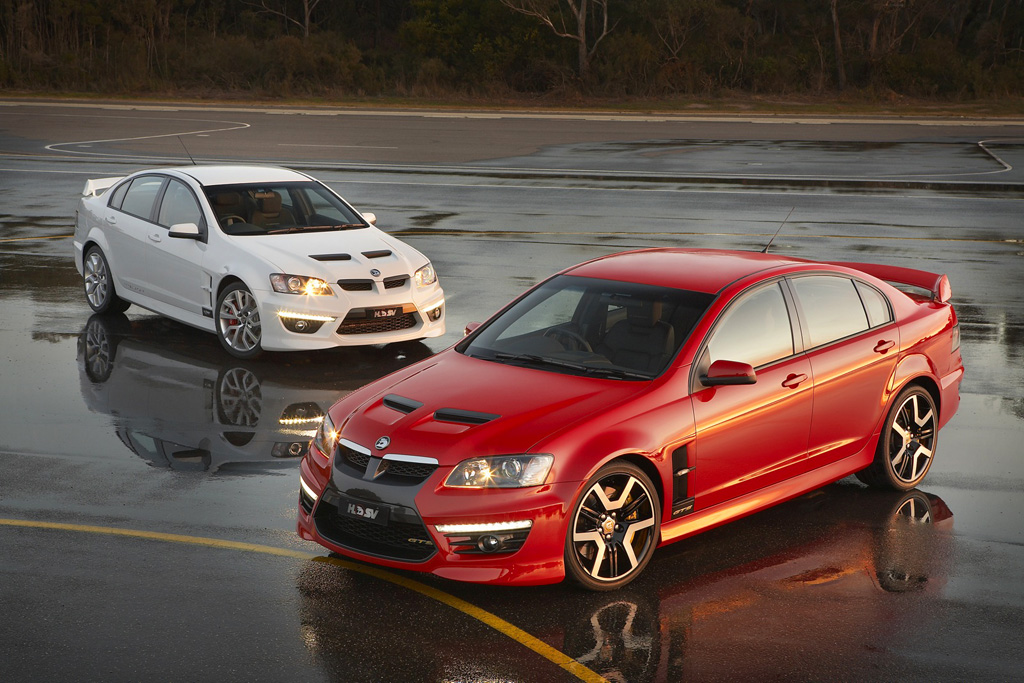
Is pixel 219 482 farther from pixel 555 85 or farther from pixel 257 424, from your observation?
pixel 555 85

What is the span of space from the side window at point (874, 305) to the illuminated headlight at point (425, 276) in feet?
Answer: 15.9

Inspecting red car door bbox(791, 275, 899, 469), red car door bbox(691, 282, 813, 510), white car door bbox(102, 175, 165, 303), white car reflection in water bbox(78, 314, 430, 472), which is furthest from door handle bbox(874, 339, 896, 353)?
white car door bbox(102, 175, 165, 303)

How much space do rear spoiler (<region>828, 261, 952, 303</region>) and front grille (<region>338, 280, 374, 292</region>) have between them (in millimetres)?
4506

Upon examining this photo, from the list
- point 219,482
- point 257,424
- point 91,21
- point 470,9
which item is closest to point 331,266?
point 257,424

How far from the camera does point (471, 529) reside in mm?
5625

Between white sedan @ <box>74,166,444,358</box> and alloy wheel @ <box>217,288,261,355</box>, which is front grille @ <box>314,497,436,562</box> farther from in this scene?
alloy wheel @ <box>217,288,261,355</box>

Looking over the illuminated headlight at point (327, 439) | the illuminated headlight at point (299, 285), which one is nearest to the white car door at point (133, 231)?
the illuminated headlight at point (299, 285)

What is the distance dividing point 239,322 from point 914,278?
6.09 metres

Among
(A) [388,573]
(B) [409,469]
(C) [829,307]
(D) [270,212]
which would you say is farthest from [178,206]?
(C) [829,307]

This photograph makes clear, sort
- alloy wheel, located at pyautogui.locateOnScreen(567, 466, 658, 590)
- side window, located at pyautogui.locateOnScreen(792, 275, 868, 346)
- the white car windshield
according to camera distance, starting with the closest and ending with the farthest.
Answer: alloy wheel, located at pyautogui.locateOnScreen(567, 466, 658, 590) → side window, located at pyautogui.locateOnScreen(792, 275, 868, 346) → the white car windshield

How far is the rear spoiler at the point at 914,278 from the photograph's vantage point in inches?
319

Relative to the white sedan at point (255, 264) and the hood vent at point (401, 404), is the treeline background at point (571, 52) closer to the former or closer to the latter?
the white sedan at point (255, 264)

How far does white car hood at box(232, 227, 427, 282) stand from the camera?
10930mm

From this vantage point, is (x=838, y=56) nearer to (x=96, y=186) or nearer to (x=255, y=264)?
(x=96, y=186)
